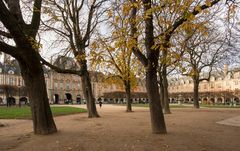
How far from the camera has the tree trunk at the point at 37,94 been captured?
41.3 ft

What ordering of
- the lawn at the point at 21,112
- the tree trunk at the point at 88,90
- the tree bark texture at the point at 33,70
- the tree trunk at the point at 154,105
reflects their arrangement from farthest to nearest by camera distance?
the lawn at the point at 21,112 < the tree trunk at the point at 88,90 < the tree trunk at the point at 154,105 < the tree bark texture at the point at 33,70

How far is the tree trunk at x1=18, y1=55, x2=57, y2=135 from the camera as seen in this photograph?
12.6 m

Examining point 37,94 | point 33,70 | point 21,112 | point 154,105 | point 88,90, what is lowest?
point 21,112

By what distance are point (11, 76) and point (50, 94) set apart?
15.2 metres

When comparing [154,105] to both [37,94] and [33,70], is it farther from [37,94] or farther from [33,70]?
[33,70]

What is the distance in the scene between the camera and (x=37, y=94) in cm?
1270

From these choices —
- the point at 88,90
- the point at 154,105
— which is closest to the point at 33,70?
the point at 154,105

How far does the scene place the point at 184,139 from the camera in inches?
451

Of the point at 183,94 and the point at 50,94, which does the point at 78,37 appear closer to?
the point at 183,94

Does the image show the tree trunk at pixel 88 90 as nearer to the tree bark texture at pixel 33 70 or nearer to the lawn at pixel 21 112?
the lawn at pixel 21 112

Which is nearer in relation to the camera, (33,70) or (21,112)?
(33,70)

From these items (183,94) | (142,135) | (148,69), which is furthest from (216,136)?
(183,94)

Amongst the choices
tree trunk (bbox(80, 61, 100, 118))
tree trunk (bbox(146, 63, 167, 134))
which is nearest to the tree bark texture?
tree trunk (bbox(146, 63, 167, 134))

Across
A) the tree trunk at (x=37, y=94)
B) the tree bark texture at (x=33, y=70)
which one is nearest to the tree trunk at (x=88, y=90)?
the tree bark texture at (x=33, y=70)
